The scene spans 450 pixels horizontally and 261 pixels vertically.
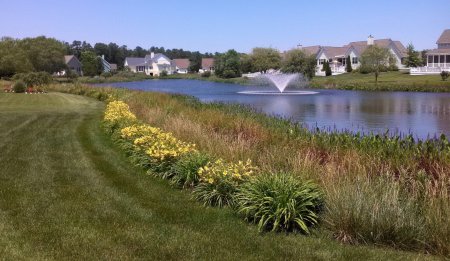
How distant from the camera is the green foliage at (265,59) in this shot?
111562 mm

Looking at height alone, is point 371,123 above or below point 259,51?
below

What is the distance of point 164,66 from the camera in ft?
539

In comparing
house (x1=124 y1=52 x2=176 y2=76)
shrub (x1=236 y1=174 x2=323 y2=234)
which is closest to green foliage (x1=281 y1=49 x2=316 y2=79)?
shrub (x1=236 y1=174 x2=323 y2=234)

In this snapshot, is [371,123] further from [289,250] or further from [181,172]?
[289,250]

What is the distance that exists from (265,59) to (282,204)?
107238mm

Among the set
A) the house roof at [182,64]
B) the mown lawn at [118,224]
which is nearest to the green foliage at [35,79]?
the mown lawn at [118,224]

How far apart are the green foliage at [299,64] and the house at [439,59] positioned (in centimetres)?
1695

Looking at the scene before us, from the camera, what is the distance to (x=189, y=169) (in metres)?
9.04

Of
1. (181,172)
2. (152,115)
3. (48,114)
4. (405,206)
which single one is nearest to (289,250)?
(405,206)

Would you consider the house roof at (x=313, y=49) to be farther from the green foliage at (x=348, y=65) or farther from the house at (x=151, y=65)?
the house at (x=151, y=65)

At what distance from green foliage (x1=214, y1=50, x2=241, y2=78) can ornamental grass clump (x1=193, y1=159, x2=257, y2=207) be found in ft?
355

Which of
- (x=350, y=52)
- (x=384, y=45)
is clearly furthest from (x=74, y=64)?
(x=384, y=45)

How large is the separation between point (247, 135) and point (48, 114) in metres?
13.1

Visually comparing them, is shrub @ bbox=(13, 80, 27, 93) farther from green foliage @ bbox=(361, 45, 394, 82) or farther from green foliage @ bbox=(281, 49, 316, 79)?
green foliage @ bbox=(281, 49, 316, 79)
